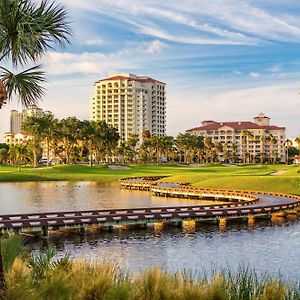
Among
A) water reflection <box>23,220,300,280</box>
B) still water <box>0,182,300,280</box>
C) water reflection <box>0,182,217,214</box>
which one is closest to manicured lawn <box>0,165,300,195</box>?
water reflection <box>0,182,217,214</box>

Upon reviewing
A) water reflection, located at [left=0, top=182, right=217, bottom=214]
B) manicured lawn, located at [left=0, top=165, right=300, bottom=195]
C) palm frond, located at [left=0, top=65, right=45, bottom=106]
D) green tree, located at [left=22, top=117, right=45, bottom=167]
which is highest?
green tree, located at [left=22, top=117, right=45, bottom=167]

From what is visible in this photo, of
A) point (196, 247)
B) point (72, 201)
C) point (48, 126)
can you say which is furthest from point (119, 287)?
point (48, 126)

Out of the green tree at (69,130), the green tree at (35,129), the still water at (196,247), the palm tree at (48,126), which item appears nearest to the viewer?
the still water at (196,247)

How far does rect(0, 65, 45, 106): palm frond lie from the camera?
14047 millimetres

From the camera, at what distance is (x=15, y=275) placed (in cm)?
1429

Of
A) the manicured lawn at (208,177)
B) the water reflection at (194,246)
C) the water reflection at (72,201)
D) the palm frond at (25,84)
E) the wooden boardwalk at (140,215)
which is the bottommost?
the water reflection at (194,246)

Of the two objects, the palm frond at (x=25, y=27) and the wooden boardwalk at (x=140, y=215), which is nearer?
the palm frond at (x=25, y=27)

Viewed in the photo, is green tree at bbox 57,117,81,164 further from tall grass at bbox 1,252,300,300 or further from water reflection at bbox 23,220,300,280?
tall grass at bbox 1,252,300,300

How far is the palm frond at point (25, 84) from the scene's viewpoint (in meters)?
14.0

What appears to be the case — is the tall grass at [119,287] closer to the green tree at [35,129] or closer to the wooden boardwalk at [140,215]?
the wooden boardwalk at [140,215]

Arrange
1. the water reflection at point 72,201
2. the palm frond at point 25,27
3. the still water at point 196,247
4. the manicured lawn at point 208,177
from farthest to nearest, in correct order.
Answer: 1. the manicured lawn at point 208,177
2. the water reflection at point 72,201
3. the still water at point 196,247
4. the palm frond at point 25,27

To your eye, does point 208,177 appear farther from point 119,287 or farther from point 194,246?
point 119,287

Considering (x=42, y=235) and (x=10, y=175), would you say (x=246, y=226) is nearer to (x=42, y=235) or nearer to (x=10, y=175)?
(x=42, y=235)

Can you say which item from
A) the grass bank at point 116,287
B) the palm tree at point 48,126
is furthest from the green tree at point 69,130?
the grass bank at point 116,287
